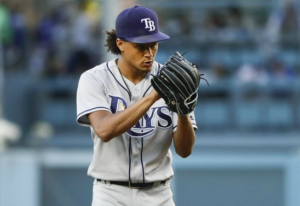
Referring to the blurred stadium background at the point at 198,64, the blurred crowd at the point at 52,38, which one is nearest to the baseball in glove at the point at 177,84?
the blurred stadium background at the point at 198,64

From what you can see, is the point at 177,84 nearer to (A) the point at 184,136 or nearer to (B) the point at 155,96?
(B) the point at 155,96

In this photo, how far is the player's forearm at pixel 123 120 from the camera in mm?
3875

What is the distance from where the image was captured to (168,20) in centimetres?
1102

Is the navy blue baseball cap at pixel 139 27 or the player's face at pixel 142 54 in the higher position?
the navy blue baseball cap at pixel 139 27

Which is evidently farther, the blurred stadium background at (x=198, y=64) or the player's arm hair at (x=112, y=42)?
the blurred stadium background at (x=198, y=64)

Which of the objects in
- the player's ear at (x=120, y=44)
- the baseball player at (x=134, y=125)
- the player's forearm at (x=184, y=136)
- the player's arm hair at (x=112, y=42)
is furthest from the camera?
the player's arm hair at (x=112, y=42)

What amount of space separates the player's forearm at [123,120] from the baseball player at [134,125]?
0.27ft

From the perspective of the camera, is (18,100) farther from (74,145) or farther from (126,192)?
(126,192)

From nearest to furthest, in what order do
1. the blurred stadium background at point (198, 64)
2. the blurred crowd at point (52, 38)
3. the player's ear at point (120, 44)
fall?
the player's ear at point (120, 44)
the blurred stadium background at point (198, 64)
the blurred crowd at point (52, 38)

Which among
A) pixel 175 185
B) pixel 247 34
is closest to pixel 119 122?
pixel 175 185

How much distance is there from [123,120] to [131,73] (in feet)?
1.61

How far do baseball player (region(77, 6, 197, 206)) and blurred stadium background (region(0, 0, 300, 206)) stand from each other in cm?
531

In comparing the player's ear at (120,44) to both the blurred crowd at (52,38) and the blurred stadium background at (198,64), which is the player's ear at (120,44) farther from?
the blurred crowd at (52,38)

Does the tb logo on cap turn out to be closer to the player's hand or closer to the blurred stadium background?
the player's hand
